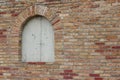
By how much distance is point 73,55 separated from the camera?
288 inches

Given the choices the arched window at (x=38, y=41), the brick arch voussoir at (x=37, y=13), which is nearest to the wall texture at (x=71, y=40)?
the brick arch voussoir at (x=37, y=13)

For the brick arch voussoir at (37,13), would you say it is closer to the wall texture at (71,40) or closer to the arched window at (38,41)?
the wall texture at (71,40)

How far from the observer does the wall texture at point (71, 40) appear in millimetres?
7055

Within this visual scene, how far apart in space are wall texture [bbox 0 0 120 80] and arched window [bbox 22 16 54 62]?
6.2 inches

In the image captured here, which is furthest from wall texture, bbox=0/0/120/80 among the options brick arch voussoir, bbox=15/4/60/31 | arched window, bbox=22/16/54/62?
arched window, bbox=22/16/54/62

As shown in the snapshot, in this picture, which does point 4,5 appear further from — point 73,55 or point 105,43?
point 105,43

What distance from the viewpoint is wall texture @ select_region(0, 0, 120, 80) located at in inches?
278

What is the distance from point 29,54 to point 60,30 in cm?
107

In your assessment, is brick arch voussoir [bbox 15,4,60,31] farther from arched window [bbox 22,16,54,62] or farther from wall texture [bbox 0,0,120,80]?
arched window [bbox 22,16,54,62]

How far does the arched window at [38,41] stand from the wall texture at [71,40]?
16 cm

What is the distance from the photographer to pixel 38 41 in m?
7.82

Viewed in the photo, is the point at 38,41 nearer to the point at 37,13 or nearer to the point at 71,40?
the point at 37,13

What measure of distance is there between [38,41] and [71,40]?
921mm

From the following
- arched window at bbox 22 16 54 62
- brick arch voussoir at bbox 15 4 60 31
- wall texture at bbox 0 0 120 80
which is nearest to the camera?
wall texture at bbox 0 0 120 80
